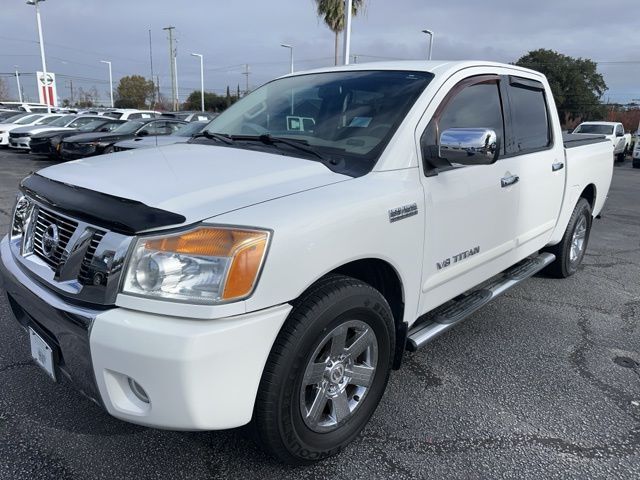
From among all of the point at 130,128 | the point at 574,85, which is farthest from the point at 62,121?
the point at 574,85

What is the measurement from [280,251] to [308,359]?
0.49 metres

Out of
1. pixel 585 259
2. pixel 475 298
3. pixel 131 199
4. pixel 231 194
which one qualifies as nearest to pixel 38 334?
pixel 131 199

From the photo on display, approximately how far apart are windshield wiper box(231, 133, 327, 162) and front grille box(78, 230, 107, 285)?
1.09 m

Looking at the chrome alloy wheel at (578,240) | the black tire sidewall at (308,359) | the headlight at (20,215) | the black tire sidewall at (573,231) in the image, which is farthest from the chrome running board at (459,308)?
the headlight at (20,215)

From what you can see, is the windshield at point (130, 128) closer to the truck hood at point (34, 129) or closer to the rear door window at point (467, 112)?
the truck hood at point (34, 129)

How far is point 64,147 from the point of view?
43.9 ft

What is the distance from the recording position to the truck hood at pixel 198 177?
1956mm

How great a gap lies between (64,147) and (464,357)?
1301 cm

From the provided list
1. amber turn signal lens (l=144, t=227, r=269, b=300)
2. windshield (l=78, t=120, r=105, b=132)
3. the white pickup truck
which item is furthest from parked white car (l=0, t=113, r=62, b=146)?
amber turn signal lens (l=144, t=227, r=269, b=300)

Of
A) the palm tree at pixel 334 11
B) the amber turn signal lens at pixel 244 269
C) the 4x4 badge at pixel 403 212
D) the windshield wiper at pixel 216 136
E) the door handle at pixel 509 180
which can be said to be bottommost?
the amber turn signal lens at pixel 244 269

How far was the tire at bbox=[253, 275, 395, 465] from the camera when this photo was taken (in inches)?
77.1

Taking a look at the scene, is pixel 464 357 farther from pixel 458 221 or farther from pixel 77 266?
pixel 77 266

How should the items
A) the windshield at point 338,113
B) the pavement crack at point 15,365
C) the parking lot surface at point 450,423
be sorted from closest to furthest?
the parking lot surface at point 450,423 → the windshield at point 338,113 → the pavement crack at point 15,365

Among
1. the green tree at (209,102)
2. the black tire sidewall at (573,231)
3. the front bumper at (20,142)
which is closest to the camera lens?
the black tire sidewall at (573,231)
